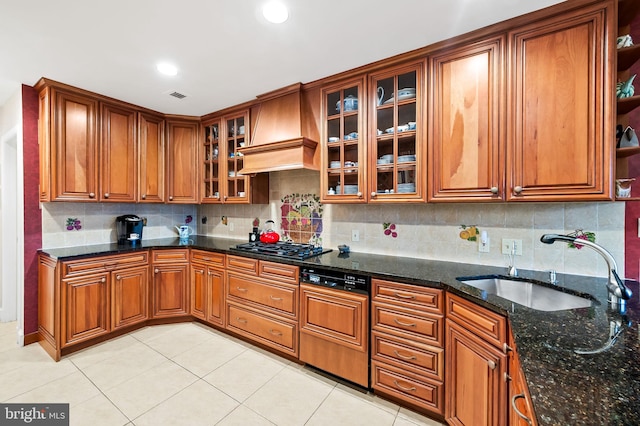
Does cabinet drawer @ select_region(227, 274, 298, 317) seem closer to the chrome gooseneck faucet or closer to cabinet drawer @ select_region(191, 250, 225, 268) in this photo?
cabinet drawer @ select_region(191, 250, 225, 268)

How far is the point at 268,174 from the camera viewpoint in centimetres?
332

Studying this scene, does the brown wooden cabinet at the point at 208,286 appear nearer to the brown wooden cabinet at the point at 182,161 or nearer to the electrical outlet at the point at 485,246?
the brown wooden cabinet at the point at 182,161

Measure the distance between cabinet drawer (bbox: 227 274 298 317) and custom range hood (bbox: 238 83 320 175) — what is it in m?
1.05

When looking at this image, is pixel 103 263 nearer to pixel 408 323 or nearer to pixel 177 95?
pixel 177 95

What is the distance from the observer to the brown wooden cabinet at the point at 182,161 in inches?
135

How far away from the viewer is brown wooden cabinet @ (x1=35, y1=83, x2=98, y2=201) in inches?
98.8

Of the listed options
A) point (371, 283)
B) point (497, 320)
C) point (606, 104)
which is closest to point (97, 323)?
point (371, 283)

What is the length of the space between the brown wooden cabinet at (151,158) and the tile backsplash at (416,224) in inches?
15.0

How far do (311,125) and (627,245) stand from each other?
7.65 feet

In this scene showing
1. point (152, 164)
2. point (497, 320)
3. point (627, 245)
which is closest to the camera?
point (497, 320)

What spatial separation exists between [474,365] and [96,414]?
7.50ft

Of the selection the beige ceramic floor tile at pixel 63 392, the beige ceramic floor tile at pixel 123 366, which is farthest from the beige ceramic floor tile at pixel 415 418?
the beige ceramic floor tile at pixel 63 392

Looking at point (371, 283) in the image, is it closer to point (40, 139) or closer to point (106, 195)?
point (106, 195)

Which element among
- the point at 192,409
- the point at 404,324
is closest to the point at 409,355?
the point at 404,324
